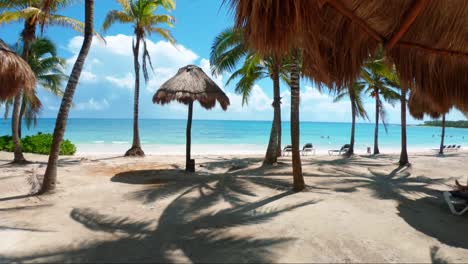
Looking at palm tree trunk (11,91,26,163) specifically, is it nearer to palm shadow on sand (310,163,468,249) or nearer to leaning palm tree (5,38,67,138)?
leaning palm tree (5,38,67,138)

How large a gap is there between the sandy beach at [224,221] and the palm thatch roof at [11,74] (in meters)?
2.17

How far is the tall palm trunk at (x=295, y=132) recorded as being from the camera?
6102 millimetres

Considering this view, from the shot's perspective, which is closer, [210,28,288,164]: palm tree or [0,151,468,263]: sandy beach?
[0,151,468,263]: sandy beach

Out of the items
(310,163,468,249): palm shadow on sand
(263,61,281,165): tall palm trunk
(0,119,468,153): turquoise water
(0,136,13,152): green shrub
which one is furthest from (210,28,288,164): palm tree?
(0,119,468,153): turquoise water

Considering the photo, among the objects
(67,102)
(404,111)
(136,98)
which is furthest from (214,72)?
(404,111)

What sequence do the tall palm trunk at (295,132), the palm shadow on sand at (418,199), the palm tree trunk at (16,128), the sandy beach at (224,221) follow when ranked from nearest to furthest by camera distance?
the sandy beach at (224,221) → the palm shadow on sand at (418,199) → the tall palm trunk at (295,132) → the palm tree trunk at (16,128)

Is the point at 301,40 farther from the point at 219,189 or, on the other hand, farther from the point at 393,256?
the point at 219,189

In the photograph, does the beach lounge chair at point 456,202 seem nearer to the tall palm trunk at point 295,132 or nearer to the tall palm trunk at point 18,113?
the tall palm trunk at point 295,132

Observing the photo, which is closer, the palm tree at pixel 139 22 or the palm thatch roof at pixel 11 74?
the palm thatch roof at pixel 11 74

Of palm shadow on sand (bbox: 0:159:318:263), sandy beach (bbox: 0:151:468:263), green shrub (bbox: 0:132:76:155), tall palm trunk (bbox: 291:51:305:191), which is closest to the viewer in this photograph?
palm shadow on sand (bbox: 0:159:318:263)

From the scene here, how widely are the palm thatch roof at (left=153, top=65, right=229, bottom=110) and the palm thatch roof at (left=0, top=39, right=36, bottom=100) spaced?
11.2 ft

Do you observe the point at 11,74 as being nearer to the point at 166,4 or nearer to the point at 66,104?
the point at 66,104

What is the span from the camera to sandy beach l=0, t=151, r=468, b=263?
3.17 m

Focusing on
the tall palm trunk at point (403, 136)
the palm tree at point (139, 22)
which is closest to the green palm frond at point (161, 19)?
the palm tree at point (139, 22)
